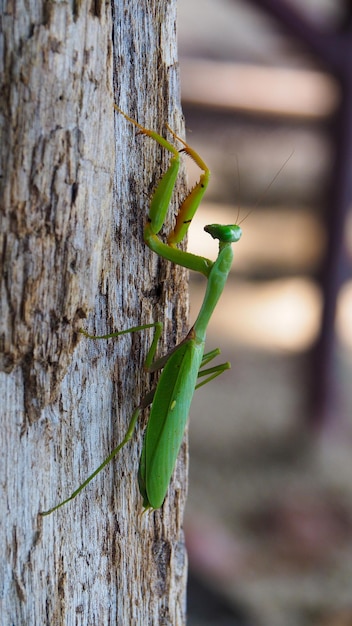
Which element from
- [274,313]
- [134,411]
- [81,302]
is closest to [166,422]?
[134,411]

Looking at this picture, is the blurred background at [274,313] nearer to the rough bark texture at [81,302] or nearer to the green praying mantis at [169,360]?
the rough bark texture at [81,302]

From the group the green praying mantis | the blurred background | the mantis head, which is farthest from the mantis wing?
the blurred background

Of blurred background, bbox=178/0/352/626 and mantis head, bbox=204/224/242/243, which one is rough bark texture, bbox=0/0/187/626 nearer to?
mantis head, bbox=204/224/242/243

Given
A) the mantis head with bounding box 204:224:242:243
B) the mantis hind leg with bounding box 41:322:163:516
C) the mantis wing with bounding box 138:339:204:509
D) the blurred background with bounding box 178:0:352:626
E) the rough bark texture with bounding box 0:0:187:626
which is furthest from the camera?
the blurred background with bounding box 178:0:352:626

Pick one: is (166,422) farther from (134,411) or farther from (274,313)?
(274,313)

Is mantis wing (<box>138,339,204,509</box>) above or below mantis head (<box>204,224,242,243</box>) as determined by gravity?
below

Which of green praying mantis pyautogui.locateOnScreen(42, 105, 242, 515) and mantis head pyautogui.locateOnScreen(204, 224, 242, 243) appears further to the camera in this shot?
mantis head pyautogui.locateOnScreen(204, 224, 242, 243)

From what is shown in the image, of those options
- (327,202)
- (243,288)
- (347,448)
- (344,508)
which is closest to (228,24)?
(327,202)
